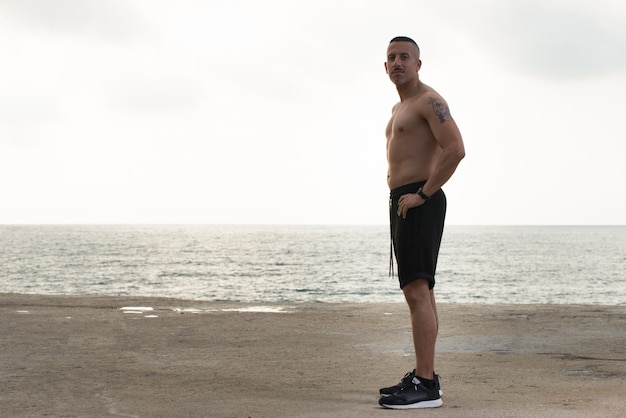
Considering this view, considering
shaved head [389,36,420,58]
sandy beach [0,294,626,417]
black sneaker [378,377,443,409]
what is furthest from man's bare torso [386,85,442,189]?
sandy beach [0,294,626,417]

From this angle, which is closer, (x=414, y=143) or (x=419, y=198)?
(x=419, y=198)

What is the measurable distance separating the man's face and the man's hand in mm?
737

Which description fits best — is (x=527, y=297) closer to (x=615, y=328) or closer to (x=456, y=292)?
(x=456, y=292)

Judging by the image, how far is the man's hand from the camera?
454cm

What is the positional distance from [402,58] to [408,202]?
2.95 feet

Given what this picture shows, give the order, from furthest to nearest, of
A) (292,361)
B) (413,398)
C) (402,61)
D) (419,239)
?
(292,361)
(402,61)
(419,239)
(413,398)

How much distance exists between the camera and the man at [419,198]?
4.51 meters

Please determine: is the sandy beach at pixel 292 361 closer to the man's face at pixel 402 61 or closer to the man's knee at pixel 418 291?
the man's knee at pixel 418 291

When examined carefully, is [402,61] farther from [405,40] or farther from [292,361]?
[292,361]

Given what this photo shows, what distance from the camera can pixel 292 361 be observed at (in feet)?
21.5

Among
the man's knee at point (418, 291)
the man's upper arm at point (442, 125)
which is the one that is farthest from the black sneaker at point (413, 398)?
the man's upper arm at point (442, 125)

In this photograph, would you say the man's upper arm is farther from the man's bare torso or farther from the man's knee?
the man's knee

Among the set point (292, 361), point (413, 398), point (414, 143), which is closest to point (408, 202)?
point (414, 143)

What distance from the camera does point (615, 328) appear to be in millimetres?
8961
